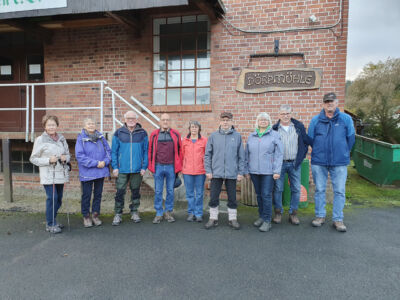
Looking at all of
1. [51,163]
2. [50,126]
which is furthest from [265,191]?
[50,126]

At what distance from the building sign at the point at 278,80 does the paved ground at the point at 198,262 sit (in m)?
2.74

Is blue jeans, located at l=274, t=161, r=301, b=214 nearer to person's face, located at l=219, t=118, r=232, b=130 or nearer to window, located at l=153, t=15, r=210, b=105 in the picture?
person's face, located at l=219, t=118, r=232, b=130

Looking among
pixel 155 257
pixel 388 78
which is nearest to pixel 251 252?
pixel 155 257

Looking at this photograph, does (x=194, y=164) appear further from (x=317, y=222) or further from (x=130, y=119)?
(x=317, y=222)

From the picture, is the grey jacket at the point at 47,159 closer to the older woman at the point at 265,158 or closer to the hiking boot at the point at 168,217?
the hiking boot at the point at 168,217

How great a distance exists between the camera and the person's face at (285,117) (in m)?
4.41

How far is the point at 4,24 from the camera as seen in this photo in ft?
19.7

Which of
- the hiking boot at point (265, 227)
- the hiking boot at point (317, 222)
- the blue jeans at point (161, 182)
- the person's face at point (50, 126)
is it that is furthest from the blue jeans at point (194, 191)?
the person's face at point (50, 126)

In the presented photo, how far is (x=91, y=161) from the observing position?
4371mm

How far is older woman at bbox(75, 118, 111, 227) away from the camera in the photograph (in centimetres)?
438

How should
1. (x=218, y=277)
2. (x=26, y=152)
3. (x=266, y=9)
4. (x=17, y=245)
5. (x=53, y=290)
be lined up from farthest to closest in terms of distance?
(x=26, y=152), (x=266, y=9), (x=17, y=245), (x=218, y=277), (x=53, y=290)

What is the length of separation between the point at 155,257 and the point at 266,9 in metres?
5.15

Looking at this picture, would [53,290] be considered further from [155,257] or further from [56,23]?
[56,23]

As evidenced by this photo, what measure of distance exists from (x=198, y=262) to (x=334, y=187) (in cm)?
244
